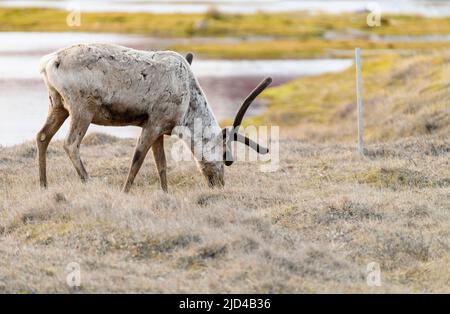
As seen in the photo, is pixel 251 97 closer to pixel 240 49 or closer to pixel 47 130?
pixel 47 130

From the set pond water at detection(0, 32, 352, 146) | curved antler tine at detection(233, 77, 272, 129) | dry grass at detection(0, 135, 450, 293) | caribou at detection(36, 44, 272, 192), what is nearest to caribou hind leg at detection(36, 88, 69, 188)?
caribou at detection(36, 44, 272, 192)

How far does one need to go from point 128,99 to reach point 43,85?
30600 millimetres

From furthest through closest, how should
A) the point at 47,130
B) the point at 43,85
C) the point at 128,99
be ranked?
1. the point at 43,85
2. the point at 47,130
3. the point at 128,99

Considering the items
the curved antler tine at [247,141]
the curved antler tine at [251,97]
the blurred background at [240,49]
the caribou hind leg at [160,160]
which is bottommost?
the blurred background at [240,49]

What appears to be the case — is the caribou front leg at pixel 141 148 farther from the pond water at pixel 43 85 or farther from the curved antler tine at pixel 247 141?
the pond water at pixel 43 85

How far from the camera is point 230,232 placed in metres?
10.5

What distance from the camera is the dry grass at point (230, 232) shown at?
918 cm

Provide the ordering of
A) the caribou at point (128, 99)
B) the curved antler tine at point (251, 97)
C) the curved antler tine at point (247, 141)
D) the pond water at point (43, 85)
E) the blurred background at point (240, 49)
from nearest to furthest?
1. the caribou at point (128, 99)
2. the curved antler tine at point (251, 97)
3. the curved antler tine at point (247, 141)
4. the pond water at point (43, 85)
5. the blurred background at point (240, 49)

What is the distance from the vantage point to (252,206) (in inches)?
497

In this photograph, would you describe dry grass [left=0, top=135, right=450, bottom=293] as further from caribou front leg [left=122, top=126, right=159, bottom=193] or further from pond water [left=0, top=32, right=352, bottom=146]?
pond water [left=0, top=32, right=352, bottom=146]

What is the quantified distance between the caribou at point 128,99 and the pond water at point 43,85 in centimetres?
1180

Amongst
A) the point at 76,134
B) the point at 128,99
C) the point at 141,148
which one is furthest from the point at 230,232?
the point at 76,134

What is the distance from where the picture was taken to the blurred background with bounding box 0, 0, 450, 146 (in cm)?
3388

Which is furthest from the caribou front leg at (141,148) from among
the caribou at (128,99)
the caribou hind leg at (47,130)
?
the caribou hind leg at (47,130)
